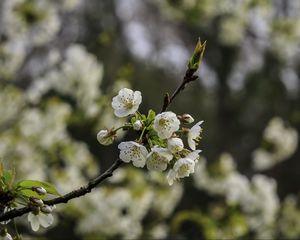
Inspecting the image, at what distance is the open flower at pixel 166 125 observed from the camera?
1.43 m

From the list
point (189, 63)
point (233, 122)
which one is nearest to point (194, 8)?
point (189, 63)

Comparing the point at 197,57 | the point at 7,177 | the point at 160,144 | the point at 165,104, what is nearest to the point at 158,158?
the point at 160,144

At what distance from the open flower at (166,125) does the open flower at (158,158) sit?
0.13 ft

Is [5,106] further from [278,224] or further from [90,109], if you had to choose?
[278,224]

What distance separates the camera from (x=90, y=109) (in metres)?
4.88

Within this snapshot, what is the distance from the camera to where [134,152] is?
1.49 metres

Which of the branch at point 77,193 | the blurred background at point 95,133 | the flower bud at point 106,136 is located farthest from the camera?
the blurred background at point 95,133

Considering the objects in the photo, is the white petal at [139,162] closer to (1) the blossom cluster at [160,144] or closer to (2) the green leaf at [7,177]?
(1) the blossom cluster at [160,144]

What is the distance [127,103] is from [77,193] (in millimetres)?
348

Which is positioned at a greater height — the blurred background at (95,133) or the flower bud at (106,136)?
the blurred background at (95,133)

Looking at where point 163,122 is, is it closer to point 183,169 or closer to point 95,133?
point 183,169

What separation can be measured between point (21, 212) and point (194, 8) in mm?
5219

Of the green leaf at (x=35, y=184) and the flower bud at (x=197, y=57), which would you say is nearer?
the flower bud at (x=197, y=57)

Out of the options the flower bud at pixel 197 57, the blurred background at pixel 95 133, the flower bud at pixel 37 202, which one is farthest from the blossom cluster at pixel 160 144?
the blurred background at pixel 95 133
